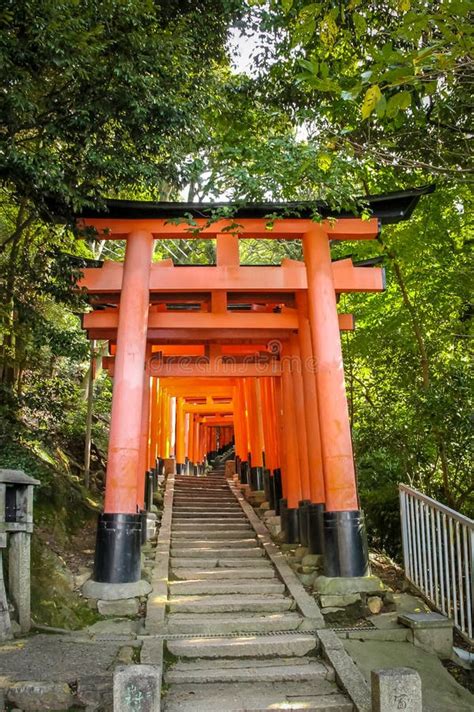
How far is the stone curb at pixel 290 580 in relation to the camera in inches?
262

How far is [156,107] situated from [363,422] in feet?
24.3

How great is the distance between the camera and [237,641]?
19.7 ft

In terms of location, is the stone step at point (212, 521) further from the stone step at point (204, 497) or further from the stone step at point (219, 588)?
the stone step at point (219, 588)

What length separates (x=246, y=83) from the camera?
11125 mm

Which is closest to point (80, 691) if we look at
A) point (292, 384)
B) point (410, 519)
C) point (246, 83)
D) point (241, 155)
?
point (410, 519)

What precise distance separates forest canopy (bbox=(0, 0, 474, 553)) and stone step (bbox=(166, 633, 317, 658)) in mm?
3494

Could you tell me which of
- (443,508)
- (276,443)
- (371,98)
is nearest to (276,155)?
(371,98)

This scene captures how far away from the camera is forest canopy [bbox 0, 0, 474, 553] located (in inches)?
232

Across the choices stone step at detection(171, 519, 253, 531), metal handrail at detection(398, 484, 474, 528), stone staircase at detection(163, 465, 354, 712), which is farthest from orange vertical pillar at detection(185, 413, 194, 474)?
metal handrail at detection(398, 484, 474, 528)

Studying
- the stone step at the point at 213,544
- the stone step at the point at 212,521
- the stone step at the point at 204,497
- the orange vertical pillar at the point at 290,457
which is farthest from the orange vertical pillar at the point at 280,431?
the stone step at the point at 204,497

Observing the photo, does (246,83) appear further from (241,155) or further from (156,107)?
(241,155)

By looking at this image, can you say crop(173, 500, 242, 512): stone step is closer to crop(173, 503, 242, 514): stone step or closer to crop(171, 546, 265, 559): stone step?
crop(173, 503, 242, 514): stone step

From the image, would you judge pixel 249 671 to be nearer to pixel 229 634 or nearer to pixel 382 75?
pixel 229 634

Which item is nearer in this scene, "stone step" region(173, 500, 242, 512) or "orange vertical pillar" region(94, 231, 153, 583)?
"orange vertical pillar" region(94, 231, 153, 583)
